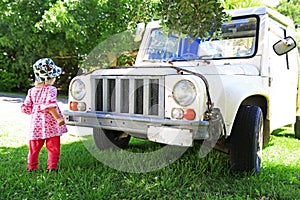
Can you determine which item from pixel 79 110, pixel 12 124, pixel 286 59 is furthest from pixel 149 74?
pixel 12 124

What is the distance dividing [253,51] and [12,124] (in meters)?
4.79

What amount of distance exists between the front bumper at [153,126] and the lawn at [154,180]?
1.53 feet

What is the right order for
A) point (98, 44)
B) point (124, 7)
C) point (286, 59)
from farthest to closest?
1. point (98, 44)
2. point (124, 7)
3. point (286, 59)

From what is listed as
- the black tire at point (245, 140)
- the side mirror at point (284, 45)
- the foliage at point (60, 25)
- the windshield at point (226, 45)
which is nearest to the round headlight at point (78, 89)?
the windshield at point (226, 45)

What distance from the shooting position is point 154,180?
3365 mm

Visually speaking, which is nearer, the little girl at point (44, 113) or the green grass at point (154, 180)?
the green grass at point (154, 180)

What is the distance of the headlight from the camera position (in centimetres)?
296

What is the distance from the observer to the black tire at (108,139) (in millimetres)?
4242

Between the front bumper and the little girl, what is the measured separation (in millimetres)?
236

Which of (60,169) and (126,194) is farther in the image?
(60,169)

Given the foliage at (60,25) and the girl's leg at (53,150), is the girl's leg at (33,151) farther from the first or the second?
the foliage at (60,25)

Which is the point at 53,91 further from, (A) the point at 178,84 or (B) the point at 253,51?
(B) the point at 253,51

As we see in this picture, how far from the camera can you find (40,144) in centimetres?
354

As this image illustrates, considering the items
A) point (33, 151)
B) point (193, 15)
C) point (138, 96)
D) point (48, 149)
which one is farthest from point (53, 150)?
point (193, 15)
